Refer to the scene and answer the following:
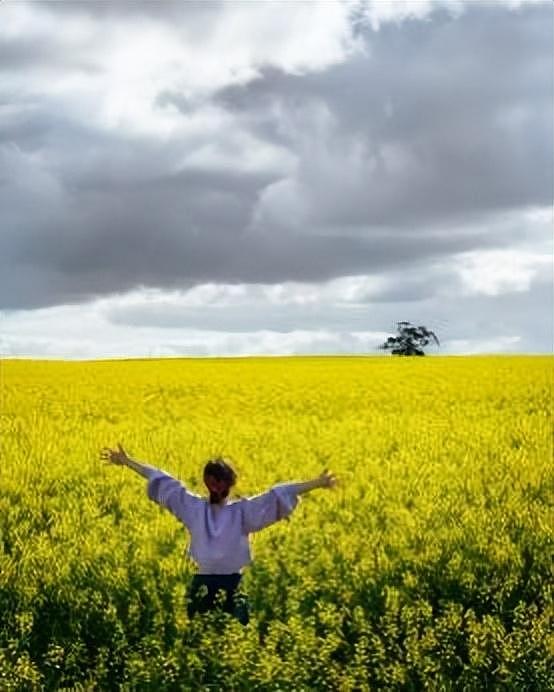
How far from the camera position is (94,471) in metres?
10.1

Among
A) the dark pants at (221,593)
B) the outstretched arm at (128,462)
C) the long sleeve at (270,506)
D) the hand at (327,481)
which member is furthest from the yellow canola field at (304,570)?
the hand at (327,481)

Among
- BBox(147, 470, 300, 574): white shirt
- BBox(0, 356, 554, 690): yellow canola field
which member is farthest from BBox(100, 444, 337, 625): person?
BBox(0, 356, 554, 690): yellow canola field

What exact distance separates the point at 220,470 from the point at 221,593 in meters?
0.79

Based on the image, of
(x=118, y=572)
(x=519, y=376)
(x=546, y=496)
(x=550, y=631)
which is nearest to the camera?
(x=550, y=631)

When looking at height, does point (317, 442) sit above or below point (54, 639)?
above

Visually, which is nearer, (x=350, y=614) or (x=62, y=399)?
(x=350, y=614)

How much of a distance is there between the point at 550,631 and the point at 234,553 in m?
1.87

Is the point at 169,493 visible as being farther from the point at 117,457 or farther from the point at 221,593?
the point at 221,593

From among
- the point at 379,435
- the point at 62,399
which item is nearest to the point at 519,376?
the point at 62,399

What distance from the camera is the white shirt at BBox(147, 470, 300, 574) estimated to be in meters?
5.86

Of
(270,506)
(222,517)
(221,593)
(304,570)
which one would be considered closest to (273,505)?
(270,506)

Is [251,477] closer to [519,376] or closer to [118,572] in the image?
[118,572]

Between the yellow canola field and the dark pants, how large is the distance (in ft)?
0.39

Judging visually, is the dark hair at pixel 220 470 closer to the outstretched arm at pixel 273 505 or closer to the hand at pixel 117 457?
the outstretched arm at pixel 273 505
